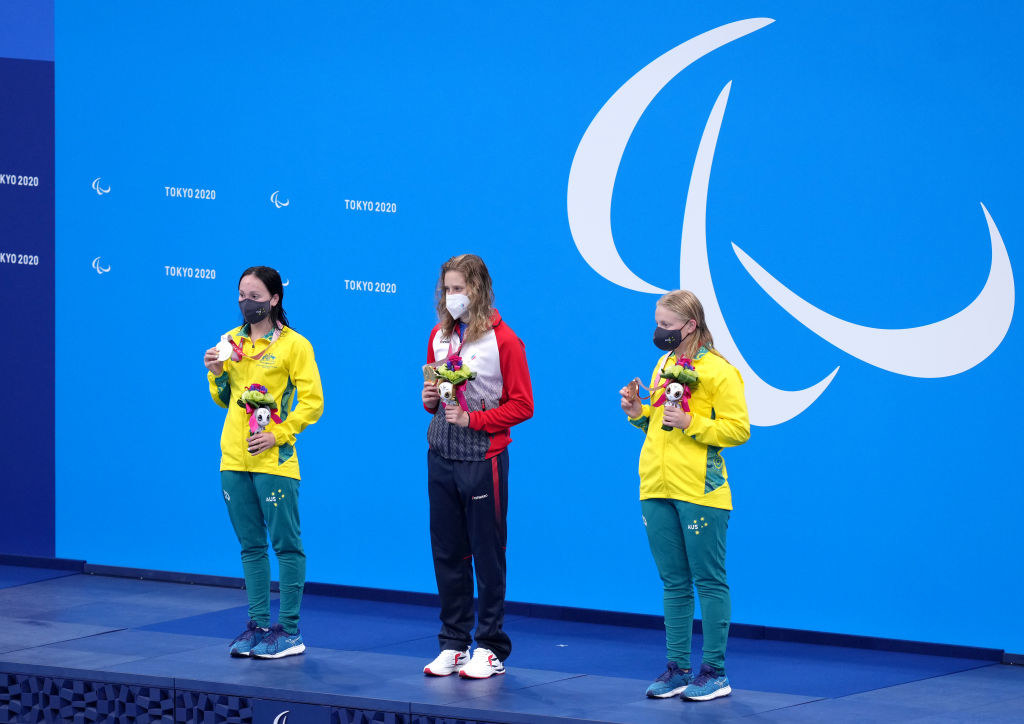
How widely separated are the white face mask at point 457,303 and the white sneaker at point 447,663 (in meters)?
1.19

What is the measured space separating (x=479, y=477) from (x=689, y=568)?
773 mm

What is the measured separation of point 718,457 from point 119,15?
151 inches

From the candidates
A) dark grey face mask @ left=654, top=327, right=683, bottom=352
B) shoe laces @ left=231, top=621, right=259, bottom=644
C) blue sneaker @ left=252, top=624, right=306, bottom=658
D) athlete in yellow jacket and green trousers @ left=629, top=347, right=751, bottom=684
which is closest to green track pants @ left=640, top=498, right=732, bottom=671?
athlete in yellow jacket and green trousers @ left=629, top=347, right=751, bottom=684

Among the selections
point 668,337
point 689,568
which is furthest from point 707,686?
Answer: point 668,337

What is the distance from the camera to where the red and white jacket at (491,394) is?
5.10 meters

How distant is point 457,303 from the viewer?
5.09m

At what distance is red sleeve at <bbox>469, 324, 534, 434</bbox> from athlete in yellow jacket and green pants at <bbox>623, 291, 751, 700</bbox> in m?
0.38

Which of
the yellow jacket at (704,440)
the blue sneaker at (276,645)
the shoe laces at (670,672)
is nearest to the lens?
the yellow jacket at (704,440)

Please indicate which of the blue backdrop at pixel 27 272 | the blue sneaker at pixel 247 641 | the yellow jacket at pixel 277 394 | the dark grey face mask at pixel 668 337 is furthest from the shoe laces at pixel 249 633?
the blue backdrop at pixel 27 272

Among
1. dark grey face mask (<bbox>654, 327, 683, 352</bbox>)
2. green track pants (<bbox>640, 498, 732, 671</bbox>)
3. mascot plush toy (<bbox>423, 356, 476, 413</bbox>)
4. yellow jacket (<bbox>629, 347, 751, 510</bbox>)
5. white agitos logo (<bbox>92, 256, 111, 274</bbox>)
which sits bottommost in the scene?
green track pants (<bbox>640, 498, 732, 671</bbox>)

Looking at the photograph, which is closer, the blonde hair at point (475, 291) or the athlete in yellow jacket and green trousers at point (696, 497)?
the athlete in yellow jacket and green trousers at point (696, 497)

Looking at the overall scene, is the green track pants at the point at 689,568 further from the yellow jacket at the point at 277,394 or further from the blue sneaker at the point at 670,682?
the yellow jacket at the point at 277,394

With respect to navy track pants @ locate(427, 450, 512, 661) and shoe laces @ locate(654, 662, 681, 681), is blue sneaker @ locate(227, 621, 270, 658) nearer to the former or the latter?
navy track pants @ locate(427, 450, 512, 661)

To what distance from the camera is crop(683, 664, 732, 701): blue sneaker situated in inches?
192
